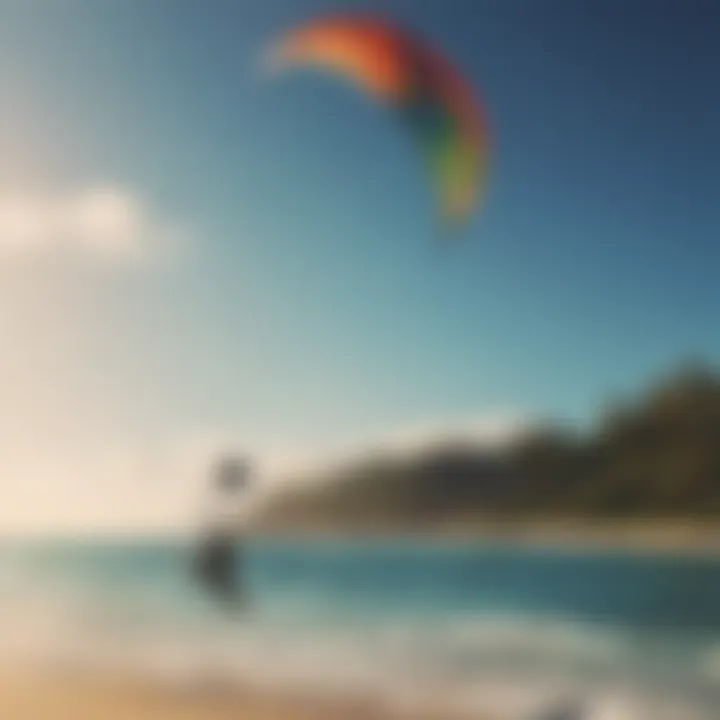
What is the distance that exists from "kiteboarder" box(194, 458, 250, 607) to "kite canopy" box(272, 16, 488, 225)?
1.10ft

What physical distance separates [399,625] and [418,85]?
1.78 feet

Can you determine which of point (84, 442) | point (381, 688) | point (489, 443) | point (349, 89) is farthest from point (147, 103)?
point (381, 688)

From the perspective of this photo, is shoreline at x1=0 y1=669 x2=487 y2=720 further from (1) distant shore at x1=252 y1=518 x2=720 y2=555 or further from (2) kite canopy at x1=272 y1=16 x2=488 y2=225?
(2) kite canopy at x1=272 y1=16 x2=488 y2=225

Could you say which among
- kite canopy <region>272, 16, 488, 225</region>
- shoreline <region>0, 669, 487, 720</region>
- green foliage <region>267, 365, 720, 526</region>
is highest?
kite canopy <region>272, 16, 488, 225</region>

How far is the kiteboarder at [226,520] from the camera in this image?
120cm

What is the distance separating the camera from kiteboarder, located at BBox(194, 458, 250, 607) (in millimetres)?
1202

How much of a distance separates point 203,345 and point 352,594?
0.29 metres

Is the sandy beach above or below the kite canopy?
below

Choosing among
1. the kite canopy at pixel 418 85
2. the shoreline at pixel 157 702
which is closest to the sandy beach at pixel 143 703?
the shoreline at pixel 157 702

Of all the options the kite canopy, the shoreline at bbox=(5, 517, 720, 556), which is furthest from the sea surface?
the kite canopy

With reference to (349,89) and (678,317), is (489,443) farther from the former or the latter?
(349,89)

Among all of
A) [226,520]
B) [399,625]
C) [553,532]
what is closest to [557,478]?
[553,532]

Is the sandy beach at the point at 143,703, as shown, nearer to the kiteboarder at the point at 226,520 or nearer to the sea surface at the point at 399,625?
the sea surface at the point at 399,625

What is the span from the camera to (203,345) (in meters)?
1.22
